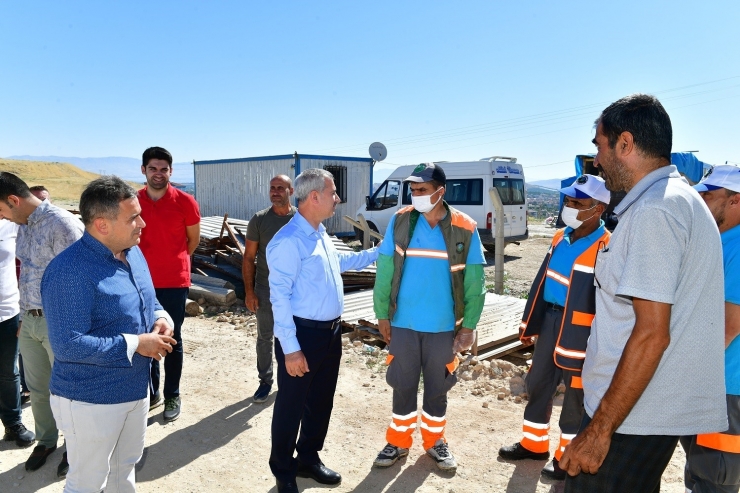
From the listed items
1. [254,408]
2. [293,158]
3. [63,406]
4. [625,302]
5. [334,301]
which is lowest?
[254,408]

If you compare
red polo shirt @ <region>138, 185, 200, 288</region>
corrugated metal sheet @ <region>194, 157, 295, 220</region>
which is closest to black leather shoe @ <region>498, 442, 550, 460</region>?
red polo shirt @ <region>138, 185, 200, 288</region>

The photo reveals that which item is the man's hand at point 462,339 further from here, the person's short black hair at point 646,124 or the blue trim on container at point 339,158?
the blue trim on container at point 339,158

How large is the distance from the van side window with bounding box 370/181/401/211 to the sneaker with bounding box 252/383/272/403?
1064cm

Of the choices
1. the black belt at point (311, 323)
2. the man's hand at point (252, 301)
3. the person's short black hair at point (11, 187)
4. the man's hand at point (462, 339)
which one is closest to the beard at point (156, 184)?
the person's short black hair at point (11, 187)

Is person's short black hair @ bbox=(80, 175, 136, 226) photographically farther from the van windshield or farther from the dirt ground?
the van windshield

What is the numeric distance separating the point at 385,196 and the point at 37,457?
12556 mm

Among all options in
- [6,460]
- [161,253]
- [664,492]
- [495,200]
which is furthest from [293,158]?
[664,492]

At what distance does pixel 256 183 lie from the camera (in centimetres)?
1766

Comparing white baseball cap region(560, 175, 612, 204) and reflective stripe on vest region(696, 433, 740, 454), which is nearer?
reflective stripe on vest region(696, 433, 740, 454)

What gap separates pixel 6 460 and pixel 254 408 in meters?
1.89

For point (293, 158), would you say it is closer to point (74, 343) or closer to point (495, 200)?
point (495, 200)

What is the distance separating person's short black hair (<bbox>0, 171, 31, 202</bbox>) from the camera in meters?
3.42

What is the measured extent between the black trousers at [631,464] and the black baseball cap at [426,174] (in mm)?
2076

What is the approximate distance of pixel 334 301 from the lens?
10.3ft
